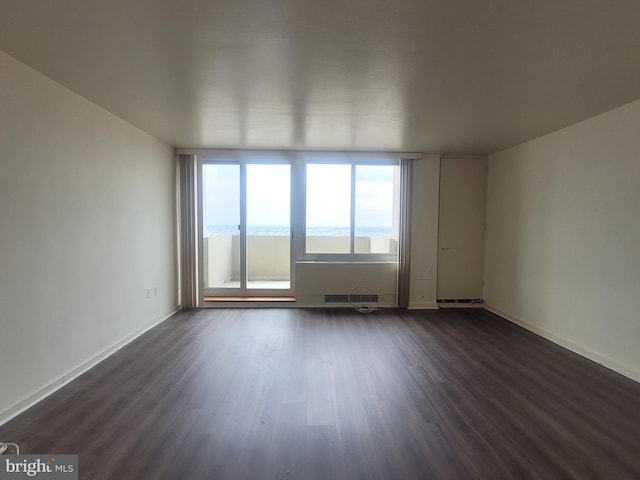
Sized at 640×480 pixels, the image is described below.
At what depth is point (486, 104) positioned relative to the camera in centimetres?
292

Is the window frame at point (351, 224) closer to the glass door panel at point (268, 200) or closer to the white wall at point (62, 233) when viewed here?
the glass door panel at point (268, 200)

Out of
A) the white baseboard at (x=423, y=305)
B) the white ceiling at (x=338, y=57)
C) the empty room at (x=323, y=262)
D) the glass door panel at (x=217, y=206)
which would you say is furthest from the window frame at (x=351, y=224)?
the white ceiling at (x=338, y=57)

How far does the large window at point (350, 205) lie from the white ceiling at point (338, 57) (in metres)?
1.86

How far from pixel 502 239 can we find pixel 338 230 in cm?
A: 253

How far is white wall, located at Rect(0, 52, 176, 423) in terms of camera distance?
2191 mm

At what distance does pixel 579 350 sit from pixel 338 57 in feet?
12.5

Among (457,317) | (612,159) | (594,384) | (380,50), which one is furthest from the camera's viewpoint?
(457,317)

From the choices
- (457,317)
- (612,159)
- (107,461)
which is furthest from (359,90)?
(457,317)

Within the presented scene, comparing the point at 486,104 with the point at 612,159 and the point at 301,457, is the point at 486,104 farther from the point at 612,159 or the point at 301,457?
the point at 301,457

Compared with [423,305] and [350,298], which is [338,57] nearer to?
[350,298]

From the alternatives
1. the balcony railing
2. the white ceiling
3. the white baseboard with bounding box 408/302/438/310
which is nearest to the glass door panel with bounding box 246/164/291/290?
the balcony railing

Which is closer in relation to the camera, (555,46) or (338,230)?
(555,46)

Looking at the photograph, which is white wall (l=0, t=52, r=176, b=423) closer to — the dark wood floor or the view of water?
the dark wood floor

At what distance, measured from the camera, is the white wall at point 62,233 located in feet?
7.19
